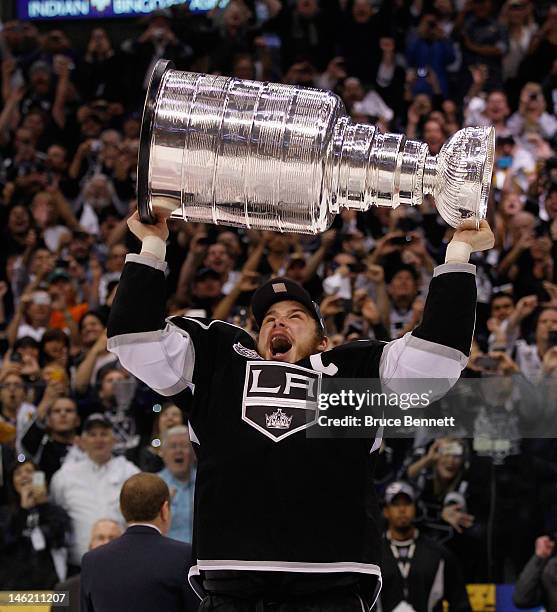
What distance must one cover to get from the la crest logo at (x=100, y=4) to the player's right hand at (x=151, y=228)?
10.1 metres

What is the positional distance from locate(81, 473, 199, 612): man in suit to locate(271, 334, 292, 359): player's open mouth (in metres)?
1.14

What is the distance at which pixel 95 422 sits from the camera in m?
5.78

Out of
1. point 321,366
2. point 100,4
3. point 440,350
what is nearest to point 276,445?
point 321,366

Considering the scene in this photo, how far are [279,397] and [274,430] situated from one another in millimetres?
98

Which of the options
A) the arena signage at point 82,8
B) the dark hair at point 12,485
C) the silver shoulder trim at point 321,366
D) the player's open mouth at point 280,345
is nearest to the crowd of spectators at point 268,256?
the dark hair at point 12,485

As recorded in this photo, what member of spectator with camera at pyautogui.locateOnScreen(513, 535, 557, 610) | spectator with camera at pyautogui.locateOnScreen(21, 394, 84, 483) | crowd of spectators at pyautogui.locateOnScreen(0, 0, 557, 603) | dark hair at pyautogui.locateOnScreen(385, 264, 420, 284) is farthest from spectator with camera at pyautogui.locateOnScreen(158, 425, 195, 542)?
dark hair at pyautogui.locateOnScreen(385, 264, 420, 284)

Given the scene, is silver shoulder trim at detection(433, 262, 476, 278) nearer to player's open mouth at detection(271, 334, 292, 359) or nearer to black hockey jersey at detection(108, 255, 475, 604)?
black hockey jersey at detection(108, 255, 475, 604)

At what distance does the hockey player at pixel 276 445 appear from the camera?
3.12 m

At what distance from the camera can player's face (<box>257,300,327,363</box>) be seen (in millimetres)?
3439

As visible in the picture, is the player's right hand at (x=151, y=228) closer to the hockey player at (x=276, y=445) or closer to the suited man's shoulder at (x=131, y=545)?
the hockey player at (x=276, y=445)

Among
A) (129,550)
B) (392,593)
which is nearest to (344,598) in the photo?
(129,550)

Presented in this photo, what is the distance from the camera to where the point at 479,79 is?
10062 millimetres

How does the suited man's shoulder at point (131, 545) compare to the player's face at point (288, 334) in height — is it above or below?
below

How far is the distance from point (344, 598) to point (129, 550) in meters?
1.33
